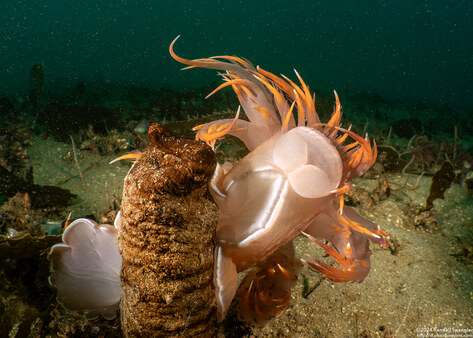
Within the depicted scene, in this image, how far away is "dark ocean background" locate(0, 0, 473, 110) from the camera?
60438 mm

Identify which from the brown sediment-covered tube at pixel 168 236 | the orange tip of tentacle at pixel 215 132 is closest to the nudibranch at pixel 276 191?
the orange tip of tentacle at pixel 215 132

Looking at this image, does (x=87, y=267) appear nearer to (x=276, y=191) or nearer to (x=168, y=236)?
(x=168, y=236)

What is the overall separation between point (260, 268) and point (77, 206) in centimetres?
299

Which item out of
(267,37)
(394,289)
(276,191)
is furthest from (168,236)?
(267,37)

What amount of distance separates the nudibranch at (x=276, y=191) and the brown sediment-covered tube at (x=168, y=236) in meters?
0.17

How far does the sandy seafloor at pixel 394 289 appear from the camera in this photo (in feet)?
7.02

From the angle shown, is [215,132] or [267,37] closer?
[215,132]

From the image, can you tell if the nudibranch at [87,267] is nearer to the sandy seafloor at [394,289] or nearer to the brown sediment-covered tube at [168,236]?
the brown sediment-covered tube at [168,236]

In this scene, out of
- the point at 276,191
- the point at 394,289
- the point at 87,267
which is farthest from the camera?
the point at 394,289

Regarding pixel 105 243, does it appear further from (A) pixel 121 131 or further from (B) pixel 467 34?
(B) pixel 467 34

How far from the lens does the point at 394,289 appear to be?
252cm

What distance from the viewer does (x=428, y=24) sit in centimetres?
9456

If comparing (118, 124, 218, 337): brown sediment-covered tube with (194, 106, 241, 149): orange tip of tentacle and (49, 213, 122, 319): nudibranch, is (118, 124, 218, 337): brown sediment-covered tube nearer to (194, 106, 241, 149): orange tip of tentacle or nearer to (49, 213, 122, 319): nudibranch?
(194, 106, 241, 149): orange tip of tentacle

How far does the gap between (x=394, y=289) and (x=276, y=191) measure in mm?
1870
